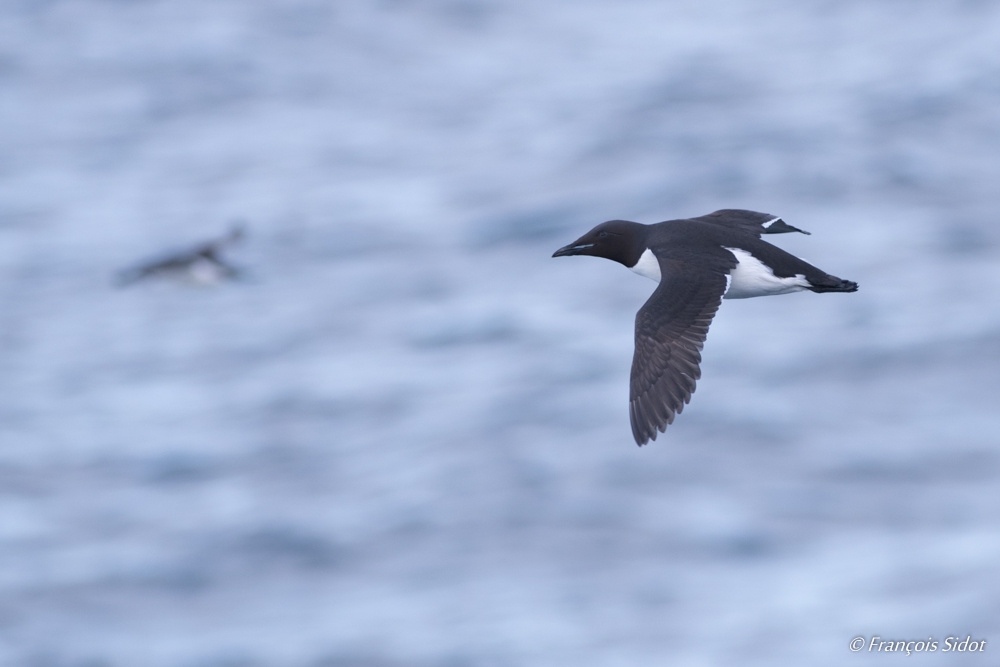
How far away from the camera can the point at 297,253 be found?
23.4 meters

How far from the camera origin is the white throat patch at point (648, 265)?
9.19 meters

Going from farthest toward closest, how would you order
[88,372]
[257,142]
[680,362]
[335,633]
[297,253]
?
[257,142] → [297,253] → [88,372] → [335,633] → [680,362]

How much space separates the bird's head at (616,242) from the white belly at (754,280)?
802mm

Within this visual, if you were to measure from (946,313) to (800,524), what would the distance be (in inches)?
201

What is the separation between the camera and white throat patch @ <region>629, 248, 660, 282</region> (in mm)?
9188

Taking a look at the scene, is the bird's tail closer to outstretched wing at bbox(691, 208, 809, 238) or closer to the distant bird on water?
outstretched wing at bbox(691, 208, 809, 238)

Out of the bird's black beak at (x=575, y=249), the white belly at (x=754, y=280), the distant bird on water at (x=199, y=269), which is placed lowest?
the white belly at (x=754, y=280)

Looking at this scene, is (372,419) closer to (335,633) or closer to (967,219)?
(335,633)

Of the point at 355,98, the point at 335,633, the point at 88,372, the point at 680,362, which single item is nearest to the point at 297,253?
the point at 88,372

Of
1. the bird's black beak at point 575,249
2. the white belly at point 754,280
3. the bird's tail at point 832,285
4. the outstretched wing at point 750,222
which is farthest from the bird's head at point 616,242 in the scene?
the bird's tail at point 832,285

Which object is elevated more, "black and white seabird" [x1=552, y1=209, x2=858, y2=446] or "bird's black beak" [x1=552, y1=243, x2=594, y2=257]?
"bird's black beak" [x1=552, y1=243, x2=594, y2=257]

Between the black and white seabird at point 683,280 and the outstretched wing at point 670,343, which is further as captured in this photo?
the black and white seabird at point 683,280

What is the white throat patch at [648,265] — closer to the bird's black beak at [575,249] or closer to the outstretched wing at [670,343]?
the bird's black beak at [575,249]

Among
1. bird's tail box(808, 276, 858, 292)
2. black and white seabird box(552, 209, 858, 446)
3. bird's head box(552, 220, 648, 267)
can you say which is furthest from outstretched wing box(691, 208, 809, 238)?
bird's tail box(808, 276, 858, 292)
